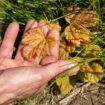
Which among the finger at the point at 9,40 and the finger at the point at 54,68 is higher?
the finger at the point at 9,40

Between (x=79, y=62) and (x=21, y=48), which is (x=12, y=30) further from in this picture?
(x=79, y=62)

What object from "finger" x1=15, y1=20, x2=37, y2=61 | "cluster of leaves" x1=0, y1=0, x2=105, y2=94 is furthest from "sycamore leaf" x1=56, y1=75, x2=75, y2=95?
"finger" x1=15, y1=20, x2=37, y2=61

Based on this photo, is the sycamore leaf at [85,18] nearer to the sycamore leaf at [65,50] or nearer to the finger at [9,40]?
the sycamore leaf at [65,50]

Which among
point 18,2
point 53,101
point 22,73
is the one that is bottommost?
point 53,101

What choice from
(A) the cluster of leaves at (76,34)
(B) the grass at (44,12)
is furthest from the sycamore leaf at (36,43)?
(B) the grass at (44,12)

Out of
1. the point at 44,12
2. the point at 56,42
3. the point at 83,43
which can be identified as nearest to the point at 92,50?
the point at 83,43

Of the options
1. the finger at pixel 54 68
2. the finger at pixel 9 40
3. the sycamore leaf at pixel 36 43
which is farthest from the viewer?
the finger at pixel 9 40

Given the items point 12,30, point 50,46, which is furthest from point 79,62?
point 12,30
